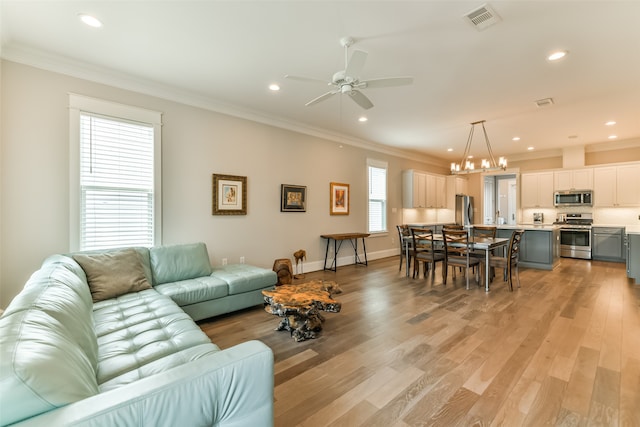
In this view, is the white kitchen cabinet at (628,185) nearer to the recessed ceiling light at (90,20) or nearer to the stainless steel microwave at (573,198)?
the stainless steel microwave at (573,198)

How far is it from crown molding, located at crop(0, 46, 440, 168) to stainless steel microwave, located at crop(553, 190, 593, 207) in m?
6.33

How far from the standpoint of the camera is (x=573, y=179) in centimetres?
725

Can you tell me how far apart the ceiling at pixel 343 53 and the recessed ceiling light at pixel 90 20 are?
5 cm

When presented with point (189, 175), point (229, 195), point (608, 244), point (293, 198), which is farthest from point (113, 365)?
point (608, 244)

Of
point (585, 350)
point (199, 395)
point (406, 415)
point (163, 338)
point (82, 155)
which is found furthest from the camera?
point (82, 155)

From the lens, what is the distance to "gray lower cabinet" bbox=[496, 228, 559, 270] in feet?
18.9

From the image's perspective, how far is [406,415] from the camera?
174 centimetres

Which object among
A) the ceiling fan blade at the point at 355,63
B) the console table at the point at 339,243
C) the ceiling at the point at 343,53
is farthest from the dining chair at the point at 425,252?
the ceiling fan blade at the point at 355,63

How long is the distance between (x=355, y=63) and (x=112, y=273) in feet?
10.3

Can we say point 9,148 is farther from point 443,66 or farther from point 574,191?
point 574,191

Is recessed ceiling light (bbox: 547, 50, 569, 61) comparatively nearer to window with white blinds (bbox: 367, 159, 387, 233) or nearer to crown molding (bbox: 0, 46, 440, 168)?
crown molding (bbox: 0, 46, 440, 168)

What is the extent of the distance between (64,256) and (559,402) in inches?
170

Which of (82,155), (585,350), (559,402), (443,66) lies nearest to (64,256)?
(82,155)

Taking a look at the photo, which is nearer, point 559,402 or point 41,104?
point 559,402
